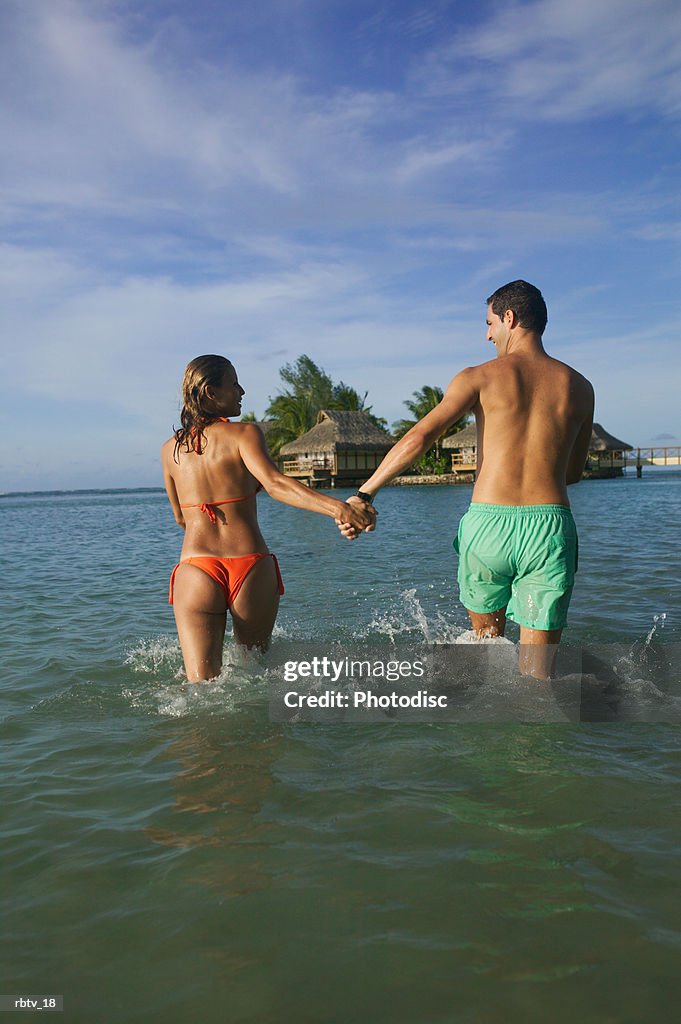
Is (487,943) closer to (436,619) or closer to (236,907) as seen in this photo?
(236,907)

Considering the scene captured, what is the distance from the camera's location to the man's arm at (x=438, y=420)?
125 inches

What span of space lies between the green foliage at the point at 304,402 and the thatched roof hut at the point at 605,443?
14980 millimetres

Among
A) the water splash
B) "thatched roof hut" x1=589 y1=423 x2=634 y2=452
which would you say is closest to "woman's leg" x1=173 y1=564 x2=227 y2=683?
the water splash

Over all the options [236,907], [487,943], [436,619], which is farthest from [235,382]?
[436,619]

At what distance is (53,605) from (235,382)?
16.6ft

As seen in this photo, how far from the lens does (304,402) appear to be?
2144 inches

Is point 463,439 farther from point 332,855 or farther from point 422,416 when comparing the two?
point 332,855

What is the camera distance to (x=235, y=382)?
3.51 metres

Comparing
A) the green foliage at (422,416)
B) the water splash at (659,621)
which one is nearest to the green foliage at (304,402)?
the green foliage at (422,416)

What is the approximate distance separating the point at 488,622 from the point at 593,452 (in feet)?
168

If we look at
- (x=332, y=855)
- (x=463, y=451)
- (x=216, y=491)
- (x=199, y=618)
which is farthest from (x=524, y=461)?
(x=463, y=451)

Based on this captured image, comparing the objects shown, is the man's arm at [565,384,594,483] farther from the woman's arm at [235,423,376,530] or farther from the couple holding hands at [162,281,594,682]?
the woman's arm at [235,423,376,530]

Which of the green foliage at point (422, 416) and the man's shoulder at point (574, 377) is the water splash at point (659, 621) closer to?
the man's shoulder at point (574, 377)

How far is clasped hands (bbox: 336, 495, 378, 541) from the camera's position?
12.6 feet
